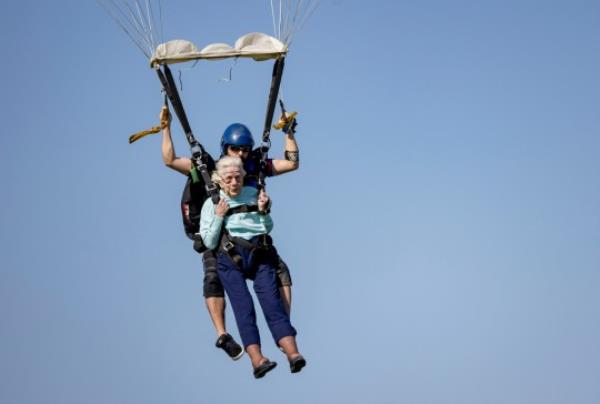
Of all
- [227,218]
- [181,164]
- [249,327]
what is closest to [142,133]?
[181,164]

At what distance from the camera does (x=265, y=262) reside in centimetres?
1305

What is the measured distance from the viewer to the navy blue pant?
12.6m

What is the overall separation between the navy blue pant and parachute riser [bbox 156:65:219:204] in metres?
0.85

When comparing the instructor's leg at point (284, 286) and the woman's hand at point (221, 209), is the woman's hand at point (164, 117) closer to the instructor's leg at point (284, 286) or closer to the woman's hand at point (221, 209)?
the woman's hand at point (221, 209)

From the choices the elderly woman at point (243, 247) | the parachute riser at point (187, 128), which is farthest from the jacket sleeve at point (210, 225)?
the parachute riser at point (187, 128)

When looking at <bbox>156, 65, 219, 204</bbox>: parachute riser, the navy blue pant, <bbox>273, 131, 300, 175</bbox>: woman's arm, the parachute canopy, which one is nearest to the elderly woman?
the navy blue pant

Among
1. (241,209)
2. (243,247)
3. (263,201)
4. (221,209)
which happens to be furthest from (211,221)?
(263,201)

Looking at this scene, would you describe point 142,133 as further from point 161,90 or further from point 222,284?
point 222,284

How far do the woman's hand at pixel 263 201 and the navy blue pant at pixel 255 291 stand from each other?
19.7 inches

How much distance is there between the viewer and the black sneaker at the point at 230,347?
1297cm

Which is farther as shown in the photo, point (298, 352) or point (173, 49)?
point (173, 49)

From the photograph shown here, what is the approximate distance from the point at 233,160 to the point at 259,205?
0.60 metres

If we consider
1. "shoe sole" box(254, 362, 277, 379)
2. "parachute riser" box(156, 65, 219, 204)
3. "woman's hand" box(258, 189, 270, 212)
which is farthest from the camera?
"parachute riser" box(156, 65, 219, 204)

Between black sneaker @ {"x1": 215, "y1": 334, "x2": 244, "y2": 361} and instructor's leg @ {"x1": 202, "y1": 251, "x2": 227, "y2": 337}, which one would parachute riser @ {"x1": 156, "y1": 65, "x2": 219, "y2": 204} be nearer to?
instructor's leg @ {"x1": 202, "y1": 251, "x2": 227, "y2": 337}
